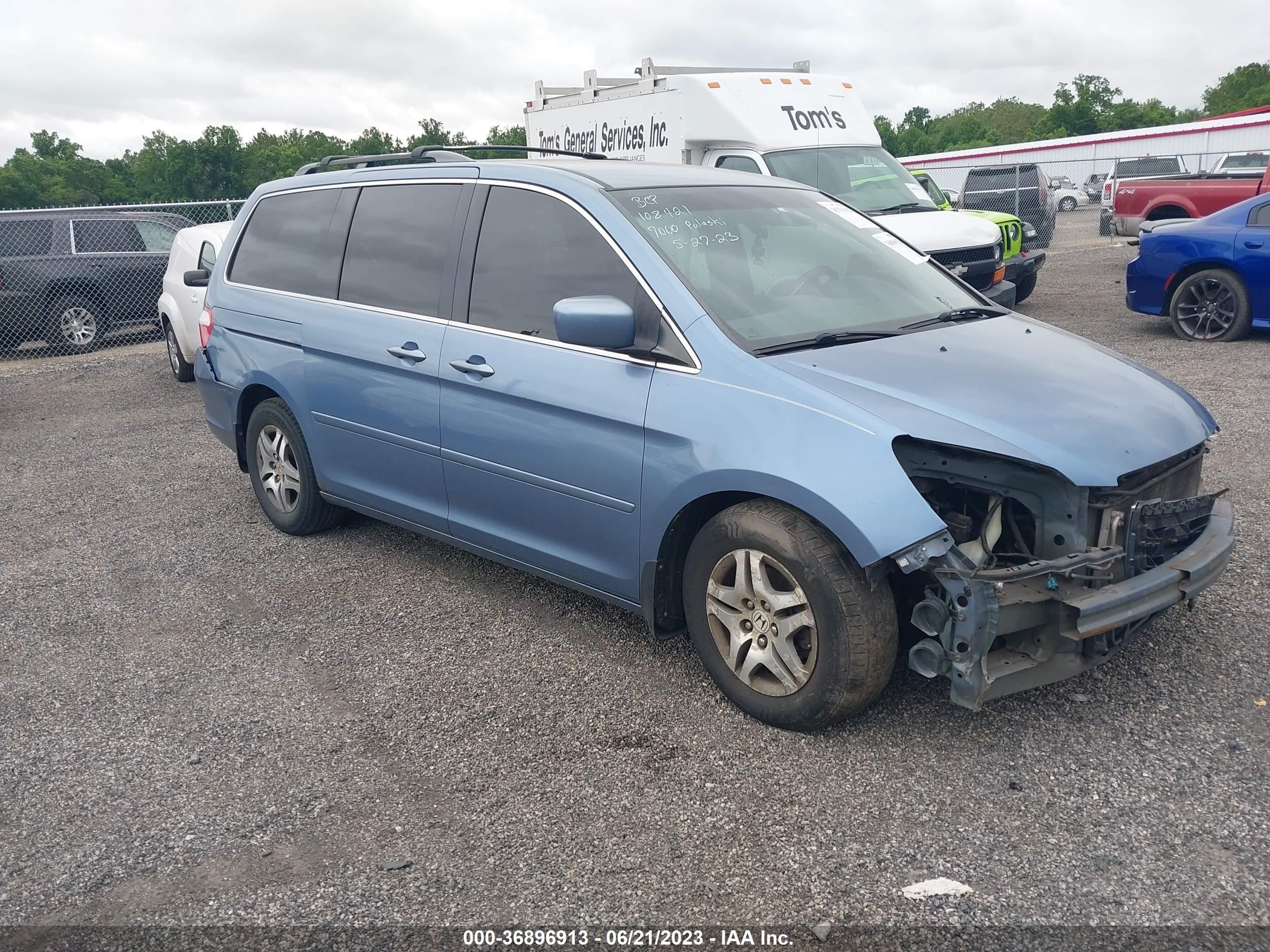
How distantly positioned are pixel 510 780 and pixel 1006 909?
152 cm

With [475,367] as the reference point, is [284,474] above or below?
below

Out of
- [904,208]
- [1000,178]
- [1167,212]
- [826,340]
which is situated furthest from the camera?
[1000,178]

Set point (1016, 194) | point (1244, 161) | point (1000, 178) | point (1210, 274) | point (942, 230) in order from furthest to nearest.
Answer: point (1244, 161) → point (1000, 178) → point (1016, 194) → point (942, 230) → point (1210, 274)

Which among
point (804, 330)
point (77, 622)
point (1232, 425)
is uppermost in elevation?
point (804, 330)

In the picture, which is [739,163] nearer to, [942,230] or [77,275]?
[942,230]

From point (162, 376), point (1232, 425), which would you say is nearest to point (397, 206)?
point (1232, 425)

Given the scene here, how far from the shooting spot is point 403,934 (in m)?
2.69

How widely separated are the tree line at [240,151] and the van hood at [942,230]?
56760 mm

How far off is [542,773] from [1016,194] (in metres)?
18.4

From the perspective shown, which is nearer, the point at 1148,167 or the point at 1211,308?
the point at 1211,308

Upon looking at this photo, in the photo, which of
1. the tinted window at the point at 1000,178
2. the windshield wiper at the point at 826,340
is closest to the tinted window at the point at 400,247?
the windshield wiper at the point at 826,340

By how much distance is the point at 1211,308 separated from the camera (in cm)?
1014

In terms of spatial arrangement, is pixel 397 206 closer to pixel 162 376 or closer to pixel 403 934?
pixel 403 934

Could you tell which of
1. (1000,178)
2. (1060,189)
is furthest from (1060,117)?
(1000,178)
